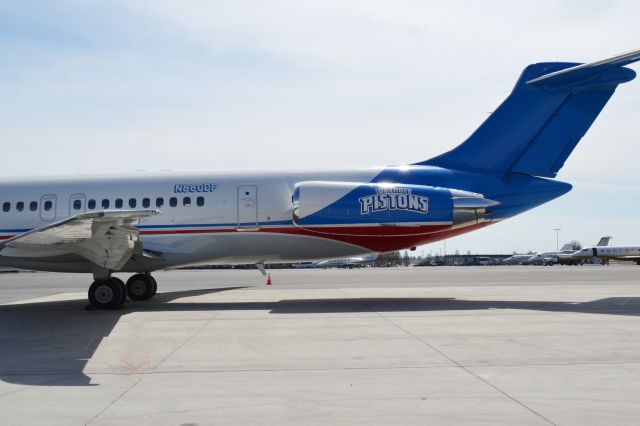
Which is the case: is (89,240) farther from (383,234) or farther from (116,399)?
(116,399)

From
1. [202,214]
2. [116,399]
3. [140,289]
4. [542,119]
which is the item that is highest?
[542,119]

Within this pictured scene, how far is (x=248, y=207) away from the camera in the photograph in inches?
626

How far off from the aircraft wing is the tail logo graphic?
212 inches

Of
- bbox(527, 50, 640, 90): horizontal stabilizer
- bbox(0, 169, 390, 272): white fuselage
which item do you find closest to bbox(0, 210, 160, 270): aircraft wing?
bbox(0, 169, 390, 272): white fuselage

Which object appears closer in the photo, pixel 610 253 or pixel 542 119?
pixel 542 119

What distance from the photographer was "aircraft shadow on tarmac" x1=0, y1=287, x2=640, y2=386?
7.80 m

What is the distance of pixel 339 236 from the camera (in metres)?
15.4

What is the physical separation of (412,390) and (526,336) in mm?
4014

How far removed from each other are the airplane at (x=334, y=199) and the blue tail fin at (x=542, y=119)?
25 millimetres

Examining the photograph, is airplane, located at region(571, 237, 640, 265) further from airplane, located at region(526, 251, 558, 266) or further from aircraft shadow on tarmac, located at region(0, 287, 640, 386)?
aircraft shadow on tarmac, located at region(0, 287, 640, 386)

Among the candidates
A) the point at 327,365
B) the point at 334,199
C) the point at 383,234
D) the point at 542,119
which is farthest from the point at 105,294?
the point at 542,119

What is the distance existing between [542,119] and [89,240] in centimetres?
1111

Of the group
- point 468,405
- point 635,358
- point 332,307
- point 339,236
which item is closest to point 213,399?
point 468,405

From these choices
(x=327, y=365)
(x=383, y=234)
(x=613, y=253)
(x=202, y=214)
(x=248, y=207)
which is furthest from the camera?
(x=613, y=253)
